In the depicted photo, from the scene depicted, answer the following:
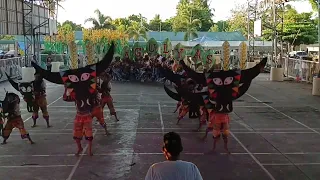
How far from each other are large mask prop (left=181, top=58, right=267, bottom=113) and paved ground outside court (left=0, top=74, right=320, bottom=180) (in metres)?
1.07

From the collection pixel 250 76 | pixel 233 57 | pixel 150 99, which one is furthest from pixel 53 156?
pixel 233 57

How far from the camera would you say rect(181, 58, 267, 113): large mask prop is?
850 cm

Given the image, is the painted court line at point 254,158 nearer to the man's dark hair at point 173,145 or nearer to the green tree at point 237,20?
the man's dark hair at point 173,145

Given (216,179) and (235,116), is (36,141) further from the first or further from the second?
(235,116)

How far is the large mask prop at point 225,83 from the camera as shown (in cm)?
850

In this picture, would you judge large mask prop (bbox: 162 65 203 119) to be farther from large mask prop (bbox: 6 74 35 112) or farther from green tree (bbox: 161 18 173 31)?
green tree (bbox: 161 18 173 31)

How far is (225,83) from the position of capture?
28.0ft

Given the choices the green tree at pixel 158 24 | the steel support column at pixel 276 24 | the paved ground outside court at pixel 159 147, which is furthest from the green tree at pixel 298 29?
the green tree at pixel 158 24

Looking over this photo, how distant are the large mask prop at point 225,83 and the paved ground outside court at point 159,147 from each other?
3.51ft

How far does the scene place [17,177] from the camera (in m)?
7.20

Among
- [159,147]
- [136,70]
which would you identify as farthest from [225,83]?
[136,70]

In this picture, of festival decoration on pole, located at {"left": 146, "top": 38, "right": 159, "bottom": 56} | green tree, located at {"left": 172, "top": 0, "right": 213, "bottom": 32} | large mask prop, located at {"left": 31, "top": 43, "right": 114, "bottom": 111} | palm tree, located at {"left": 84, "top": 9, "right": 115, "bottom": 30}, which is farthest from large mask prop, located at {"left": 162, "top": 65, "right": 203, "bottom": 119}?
green tree, located at {"left": 172, "top": 0, "right": 213, "bottom": 32}

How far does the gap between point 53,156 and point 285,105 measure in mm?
10408

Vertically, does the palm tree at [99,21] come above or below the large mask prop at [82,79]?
above
